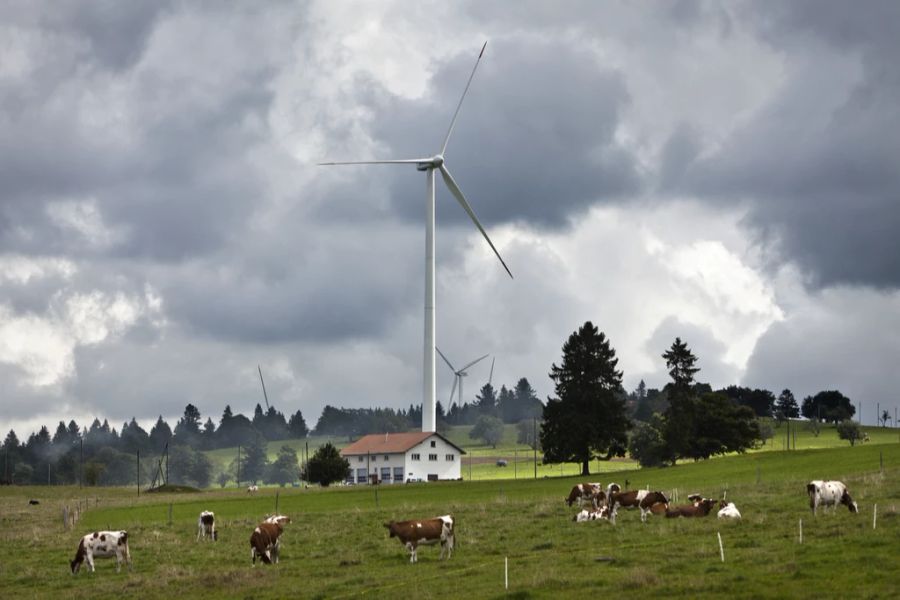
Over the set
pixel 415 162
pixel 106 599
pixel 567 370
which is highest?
pixel 415 162

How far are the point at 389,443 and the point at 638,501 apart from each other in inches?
3845

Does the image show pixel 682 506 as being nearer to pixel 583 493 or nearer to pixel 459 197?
Result: pixel 583 493

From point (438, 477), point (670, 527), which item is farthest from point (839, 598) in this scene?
point (438, 477)

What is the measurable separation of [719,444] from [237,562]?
9386 cm

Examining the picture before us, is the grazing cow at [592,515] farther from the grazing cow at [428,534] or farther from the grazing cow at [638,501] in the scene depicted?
the grazing cow at [428,534]

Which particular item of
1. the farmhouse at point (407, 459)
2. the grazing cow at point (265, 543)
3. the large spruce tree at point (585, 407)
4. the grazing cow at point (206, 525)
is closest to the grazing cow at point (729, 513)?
the grazing cow at point (265, 543)

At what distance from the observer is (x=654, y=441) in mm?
150750

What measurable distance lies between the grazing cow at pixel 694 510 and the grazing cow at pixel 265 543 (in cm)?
1656

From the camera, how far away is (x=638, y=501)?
51500 mm

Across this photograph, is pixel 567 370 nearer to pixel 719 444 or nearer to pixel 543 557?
pixel 719 444

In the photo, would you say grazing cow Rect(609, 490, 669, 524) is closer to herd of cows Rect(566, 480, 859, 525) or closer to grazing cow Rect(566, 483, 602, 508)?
herd of cows Rect(566, 480, 859, 525)

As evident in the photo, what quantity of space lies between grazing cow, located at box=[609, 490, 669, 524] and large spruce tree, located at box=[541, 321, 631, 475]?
59.9 metres

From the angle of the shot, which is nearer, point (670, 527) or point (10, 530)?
point (670, 527)

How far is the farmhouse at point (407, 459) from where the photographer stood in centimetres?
14312
